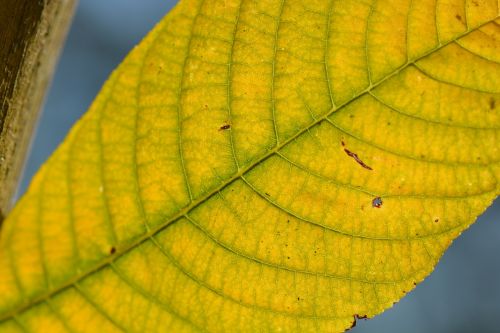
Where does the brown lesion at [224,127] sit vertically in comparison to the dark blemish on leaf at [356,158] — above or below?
above

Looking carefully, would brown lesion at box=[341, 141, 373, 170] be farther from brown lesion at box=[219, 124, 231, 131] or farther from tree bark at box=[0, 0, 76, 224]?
tree bark at box=[0, 0, 76, 224]

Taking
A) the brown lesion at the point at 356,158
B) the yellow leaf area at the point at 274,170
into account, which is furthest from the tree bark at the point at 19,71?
the brown lesion at the point at 356,158

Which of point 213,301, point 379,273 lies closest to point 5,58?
point 213,301

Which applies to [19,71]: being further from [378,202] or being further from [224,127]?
[378,202]

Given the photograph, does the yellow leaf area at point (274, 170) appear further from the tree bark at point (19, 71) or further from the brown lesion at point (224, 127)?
the tree bark at point (19, 71)

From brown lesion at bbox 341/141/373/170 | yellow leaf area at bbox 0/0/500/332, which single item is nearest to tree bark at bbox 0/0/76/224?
yellow leaf area at bbox 0/0/500/332
